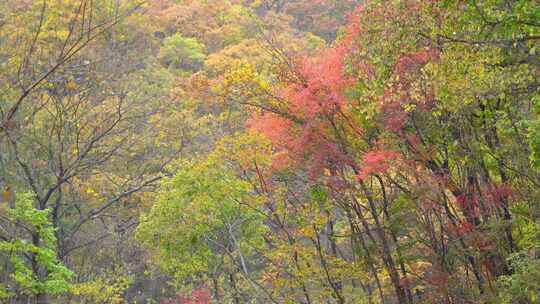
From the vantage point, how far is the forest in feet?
25.5

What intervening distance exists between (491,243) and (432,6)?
4.91m

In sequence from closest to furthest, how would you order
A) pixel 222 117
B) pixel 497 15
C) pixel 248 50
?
pixel 497 15, pixel 222 117, pixel 248 50

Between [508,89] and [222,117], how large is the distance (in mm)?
12841

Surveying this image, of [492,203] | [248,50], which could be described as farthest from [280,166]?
[248,50]

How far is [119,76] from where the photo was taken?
16625mm

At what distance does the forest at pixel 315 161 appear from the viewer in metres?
7.76

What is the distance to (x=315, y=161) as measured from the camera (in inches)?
498

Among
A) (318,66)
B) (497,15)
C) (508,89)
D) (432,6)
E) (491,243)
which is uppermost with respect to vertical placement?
(318,66)

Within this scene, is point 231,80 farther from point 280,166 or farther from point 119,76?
point 119,76

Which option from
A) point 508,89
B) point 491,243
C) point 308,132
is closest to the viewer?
point 508,89

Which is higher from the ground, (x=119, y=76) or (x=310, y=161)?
(x=119, y=76)

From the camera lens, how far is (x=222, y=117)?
19.3 metres

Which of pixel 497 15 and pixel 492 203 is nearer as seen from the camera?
pixel 497 15

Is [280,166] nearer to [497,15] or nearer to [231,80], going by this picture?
[231,80]
